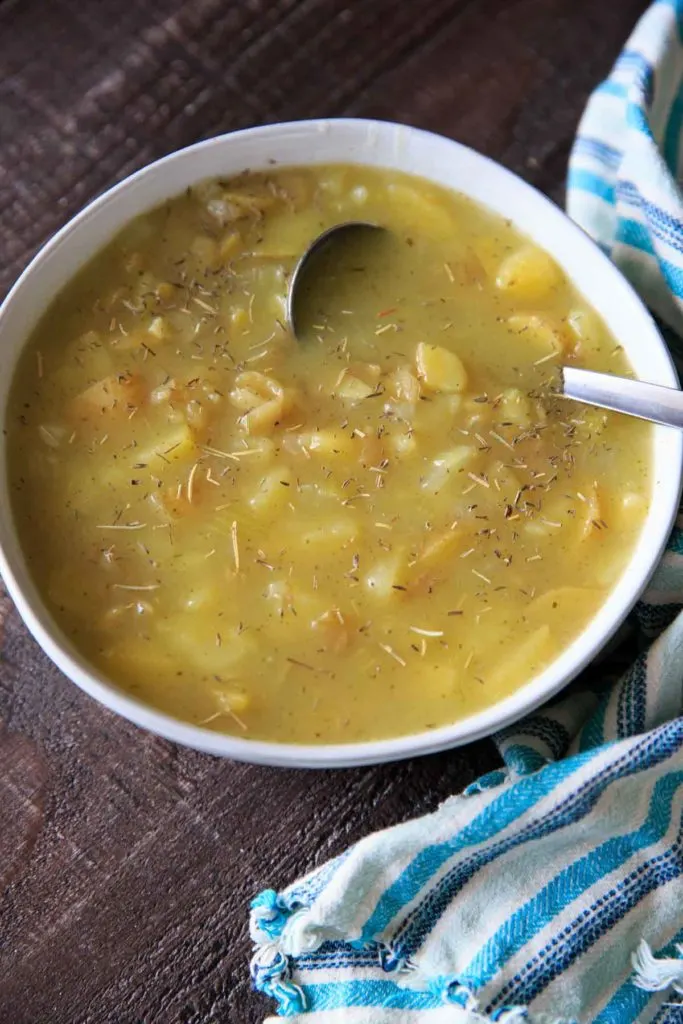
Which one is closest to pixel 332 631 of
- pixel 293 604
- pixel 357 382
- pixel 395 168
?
pixel 293 604

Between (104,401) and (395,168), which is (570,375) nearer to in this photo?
(395,168)

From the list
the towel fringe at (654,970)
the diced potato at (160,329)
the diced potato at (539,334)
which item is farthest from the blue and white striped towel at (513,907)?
the diced potato at (160,329)

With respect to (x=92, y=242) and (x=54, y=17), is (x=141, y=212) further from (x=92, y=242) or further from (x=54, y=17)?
(x=54, y=17)

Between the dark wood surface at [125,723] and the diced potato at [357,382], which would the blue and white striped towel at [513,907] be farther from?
the diced potato at [357,382]

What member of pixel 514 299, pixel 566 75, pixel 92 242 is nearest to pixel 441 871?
pixel 514 299

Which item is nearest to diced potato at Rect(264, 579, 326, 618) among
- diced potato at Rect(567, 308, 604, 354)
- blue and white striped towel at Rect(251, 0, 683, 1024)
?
blue and white striped towel at Rect(251, 0, 683, 1024)
